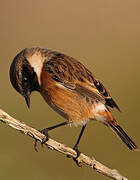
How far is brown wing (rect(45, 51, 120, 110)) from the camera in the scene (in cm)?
599

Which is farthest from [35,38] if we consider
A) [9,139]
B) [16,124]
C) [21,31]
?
[16,124]

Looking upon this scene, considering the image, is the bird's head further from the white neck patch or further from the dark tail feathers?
the dark tail feathers

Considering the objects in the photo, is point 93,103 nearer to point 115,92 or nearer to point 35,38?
point 115,92

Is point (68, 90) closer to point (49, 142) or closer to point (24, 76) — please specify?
point (24, 76)

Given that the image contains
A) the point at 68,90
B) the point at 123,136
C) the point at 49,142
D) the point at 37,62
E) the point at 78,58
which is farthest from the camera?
the point at 78,58

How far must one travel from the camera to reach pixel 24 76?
591 cm

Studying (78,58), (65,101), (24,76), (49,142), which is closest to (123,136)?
(65,101)

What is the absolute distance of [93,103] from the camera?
5988 millimetres

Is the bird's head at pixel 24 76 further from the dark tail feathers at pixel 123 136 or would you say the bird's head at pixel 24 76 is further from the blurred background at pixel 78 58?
the dark tail feathers at pixel 123 136

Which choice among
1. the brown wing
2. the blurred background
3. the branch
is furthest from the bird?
the branch

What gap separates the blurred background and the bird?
89 cm

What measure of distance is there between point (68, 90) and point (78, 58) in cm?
598

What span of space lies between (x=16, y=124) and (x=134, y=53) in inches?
332

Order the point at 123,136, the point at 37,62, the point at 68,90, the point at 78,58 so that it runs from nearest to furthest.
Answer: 1. the point at 123,136
2. the point at 68,90
3. the point at 37,62
4. the point at 78,58
